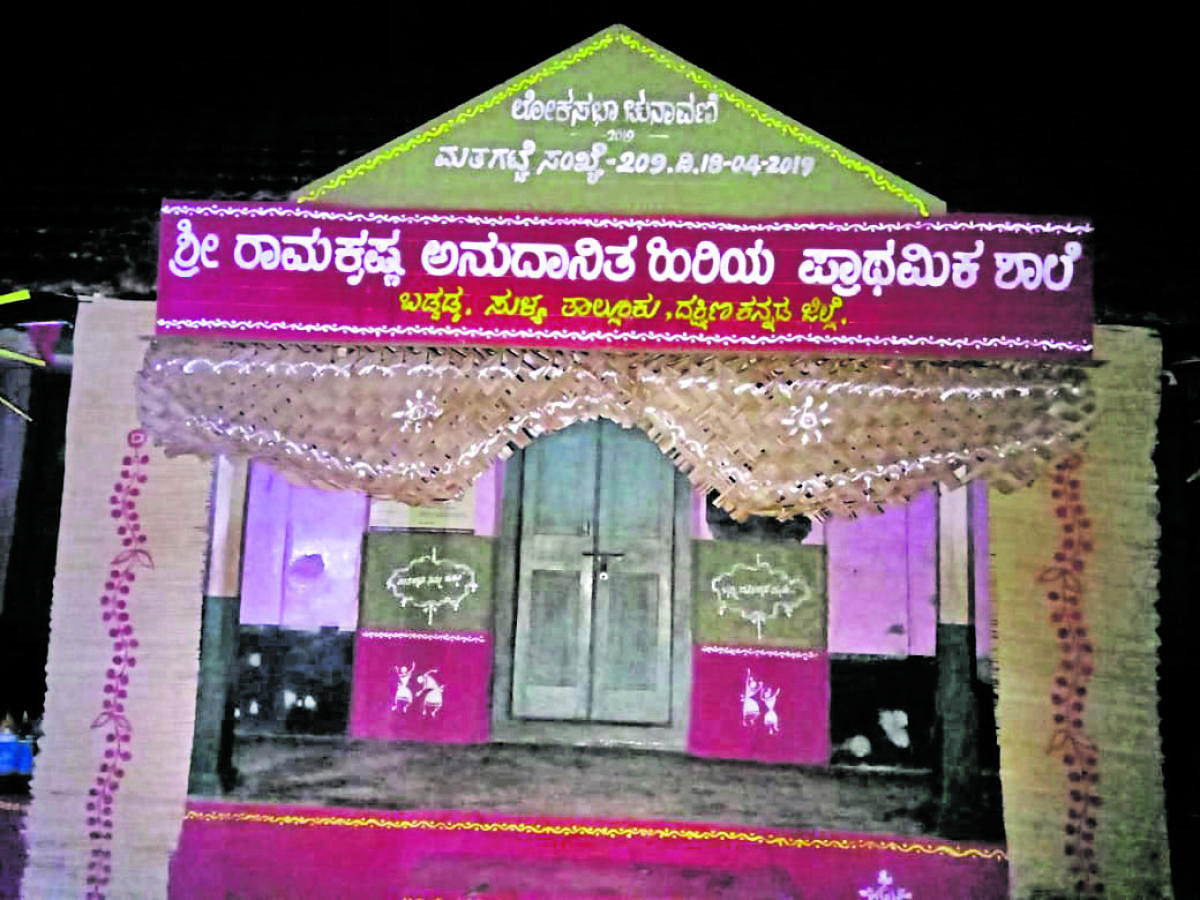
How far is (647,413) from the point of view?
390cm

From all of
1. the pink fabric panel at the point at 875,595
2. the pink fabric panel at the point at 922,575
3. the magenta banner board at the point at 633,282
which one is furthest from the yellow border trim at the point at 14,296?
the pink fabric panel at the point at 922,575

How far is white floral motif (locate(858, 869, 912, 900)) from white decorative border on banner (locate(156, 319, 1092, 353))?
2.11 metres

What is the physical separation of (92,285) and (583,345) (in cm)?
208

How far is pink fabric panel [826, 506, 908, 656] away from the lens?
430 cm

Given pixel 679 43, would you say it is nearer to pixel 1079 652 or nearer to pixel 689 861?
pixel 1079 652

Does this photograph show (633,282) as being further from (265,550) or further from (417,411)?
(265,550)

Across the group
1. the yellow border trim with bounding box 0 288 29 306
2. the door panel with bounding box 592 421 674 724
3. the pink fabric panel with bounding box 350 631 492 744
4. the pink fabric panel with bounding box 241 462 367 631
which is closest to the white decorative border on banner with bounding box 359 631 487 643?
the pink fabric panel with bounding box 350 631 492 744

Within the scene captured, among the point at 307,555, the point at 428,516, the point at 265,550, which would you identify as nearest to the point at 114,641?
the point at 265,550

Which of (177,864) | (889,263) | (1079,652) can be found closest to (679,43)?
(889,263)

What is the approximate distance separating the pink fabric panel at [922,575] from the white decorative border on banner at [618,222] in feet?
3.78

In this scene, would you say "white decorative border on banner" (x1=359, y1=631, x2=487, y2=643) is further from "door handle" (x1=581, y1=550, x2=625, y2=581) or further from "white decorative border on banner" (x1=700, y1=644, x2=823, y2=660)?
"white decorative border on banner" (x1=700, y1=644, x2=823, y2=660)

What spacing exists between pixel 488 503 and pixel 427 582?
0.46 m

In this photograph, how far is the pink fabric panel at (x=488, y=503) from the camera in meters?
4.56

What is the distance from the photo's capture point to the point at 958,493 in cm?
420
